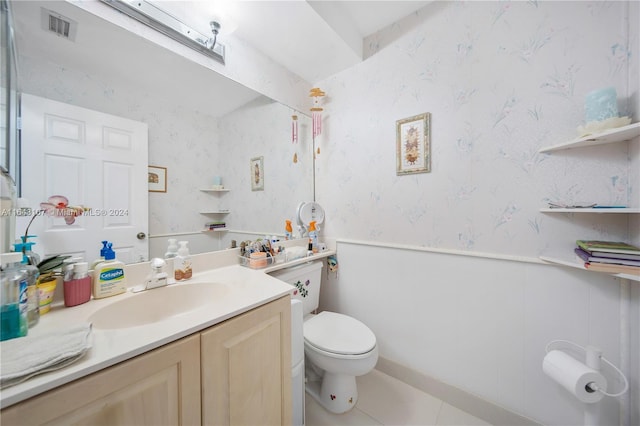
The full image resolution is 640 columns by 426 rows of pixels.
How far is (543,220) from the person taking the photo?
108cm

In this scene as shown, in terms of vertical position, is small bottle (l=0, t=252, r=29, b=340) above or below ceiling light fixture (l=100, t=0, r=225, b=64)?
below

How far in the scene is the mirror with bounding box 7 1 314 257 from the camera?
0.82 meters

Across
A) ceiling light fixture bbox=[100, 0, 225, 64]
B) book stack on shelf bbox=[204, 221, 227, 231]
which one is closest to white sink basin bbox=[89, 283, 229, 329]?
book stack on shelf bbox=[204, 221, 227, 231]

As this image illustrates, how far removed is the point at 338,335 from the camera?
4.26ft

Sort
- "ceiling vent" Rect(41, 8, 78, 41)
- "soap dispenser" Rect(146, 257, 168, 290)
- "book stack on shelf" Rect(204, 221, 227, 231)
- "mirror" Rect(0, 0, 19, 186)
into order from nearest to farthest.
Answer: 1. "mirror" Rect(0, 0, 19, 186)
2. "ceiling vent" Rect(41, 8, 78, 41)
3. "soap dispenser" Rect(146, 257, 168, 290)
4. "book stack on shelf" Rect(204, 221, 227, 231)

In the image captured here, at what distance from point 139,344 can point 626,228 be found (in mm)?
1810

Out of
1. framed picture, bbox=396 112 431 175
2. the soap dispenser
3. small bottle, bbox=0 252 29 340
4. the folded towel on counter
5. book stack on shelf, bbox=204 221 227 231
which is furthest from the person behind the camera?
framed picture, bbox=396 112 431 175

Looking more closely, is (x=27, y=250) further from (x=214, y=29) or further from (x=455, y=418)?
(x=455, y=418)

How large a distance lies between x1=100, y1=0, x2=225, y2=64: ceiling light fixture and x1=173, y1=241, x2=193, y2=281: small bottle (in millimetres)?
1030

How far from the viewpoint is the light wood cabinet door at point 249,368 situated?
0.71m

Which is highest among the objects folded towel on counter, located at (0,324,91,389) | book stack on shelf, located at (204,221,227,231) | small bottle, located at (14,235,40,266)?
book stack on shelf, located at (204,221,227,231)

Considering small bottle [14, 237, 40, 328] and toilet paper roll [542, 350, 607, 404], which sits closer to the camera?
small bottle [14, 237, 40, 328]

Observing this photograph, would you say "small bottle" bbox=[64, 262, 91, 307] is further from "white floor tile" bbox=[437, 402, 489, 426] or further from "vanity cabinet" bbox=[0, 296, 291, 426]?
"white floor tile" bbox=[437, 402, 489, 426]

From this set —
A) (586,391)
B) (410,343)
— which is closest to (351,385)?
(410,343)
